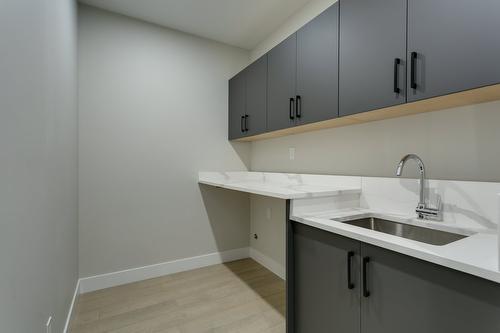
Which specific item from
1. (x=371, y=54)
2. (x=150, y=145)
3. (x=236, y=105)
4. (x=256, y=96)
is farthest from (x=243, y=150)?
(x=371, y=54)

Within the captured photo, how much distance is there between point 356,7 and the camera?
4.70 ft

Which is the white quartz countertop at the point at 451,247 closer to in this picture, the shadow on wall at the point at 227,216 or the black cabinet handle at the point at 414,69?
the black cabinet handle at the point at 414,69

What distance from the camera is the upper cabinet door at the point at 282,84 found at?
6.34ft

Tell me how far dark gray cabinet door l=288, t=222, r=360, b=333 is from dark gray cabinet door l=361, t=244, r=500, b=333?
0.07 meters

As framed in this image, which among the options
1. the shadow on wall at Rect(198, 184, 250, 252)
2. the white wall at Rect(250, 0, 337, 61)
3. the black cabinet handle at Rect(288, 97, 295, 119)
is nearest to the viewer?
the black cabinet handle at Rect(288, 97, 295, 119)

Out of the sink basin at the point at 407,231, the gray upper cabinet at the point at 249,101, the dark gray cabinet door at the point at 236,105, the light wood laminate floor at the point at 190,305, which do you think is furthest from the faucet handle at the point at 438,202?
the dark gray cabinet door at the point at 236,105

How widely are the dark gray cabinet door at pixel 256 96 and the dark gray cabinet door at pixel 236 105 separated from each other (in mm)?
111

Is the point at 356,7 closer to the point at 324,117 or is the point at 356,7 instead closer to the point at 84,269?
the point at 324,117

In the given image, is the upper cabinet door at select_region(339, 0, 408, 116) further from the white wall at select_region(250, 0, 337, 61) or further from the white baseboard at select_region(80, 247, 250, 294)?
the white baseboard at select_region(80, 247, 250, 294)

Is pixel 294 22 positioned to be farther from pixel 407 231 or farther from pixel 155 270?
pixel 155 270

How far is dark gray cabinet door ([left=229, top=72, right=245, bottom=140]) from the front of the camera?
2674mm

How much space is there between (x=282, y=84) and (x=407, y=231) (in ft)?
4.54

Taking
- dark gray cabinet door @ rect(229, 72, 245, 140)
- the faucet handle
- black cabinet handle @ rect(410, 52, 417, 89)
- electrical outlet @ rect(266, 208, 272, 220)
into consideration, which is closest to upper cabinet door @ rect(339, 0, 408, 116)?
black cabinet handle @ rect(410, 52, 417, 89)

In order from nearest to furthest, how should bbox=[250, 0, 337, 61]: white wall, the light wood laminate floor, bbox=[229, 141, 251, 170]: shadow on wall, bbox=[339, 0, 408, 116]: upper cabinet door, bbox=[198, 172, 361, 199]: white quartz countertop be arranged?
1. bbox=[339, 0, 408, 116]: upper cabinet door
2. bbox=[198, 172, 361, 199]: white quartz countertop
3. the light wood laminate floor
4. bbox=[250, 0, 337, 61]: white wall
5. bbox=[229, 141, 251, 170]: shadow on wall
